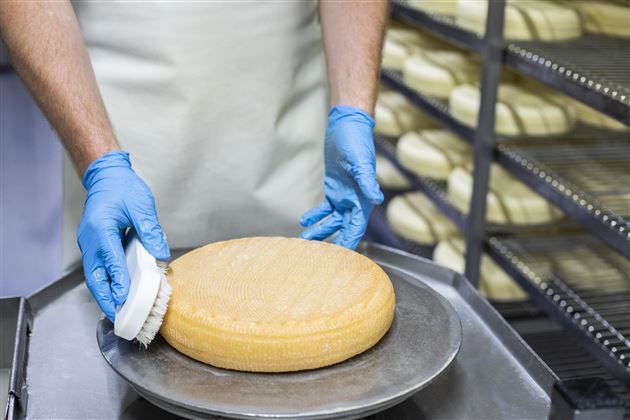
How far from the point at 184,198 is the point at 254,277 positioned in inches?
25.4

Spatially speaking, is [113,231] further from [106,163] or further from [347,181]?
[347,181]

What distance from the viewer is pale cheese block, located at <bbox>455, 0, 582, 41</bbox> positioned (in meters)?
2.42

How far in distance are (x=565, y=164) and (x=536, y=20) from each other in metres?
0.56

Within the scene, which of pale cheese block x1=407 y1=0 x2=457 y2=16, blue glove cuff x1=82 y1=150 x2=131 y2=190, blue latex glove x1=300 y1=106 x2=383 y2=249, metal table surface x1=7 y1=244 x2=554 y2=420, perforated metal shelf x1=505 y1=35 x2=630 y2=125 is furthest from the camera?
pale cheese block x1=407 y1=0 x2=457 y2=16

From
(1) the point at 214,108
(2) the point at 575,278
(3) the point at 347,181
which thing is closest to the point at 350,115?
(3) the point at 347,181

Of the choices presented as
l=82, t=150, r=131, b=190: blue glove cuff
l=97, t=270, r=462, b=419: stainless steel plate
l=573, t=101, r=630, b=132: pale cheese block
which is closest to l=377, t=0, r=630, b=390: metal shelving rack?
l=573, t=101, r=630, b=132: pale cheese block

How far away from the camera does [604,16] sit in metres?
2.58

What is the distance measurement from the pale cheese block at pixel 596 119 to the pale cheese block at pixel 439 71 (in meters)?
0.43

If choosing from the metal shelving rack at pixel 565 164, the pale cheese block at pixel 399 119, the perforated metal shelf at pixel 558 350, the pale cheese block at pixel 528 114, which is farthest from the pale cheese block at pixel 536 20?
the perforated metal shelf at pixel 558 350

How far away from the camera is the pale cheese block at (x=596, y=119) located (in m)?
2.59

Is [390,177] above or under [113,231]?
under

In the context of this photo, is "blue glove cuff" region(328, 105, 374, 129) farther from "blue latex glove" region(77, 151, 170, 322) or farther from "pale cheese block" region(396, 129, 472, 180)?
"pale cheese block" region(396, 129, 472, 180)

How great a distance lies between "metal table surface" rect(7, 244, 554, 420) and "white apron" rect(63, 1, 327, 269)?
0.41 m

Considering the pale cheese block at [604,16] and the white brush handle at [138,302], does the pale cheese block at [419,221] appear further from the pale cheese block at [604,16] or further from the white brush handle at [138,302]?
the white brush handle at [138,302]
